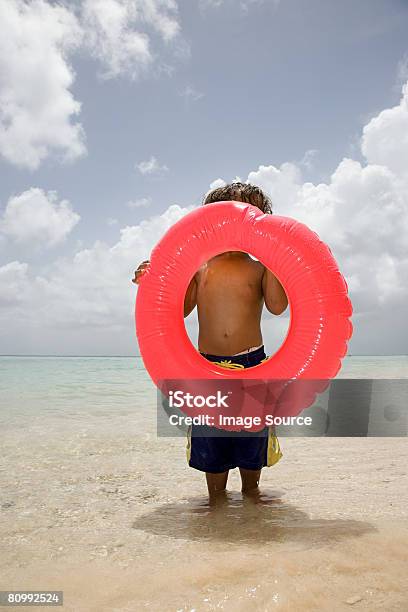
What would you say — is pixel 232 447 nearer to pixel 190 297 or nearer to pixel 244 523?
pixel 244 523

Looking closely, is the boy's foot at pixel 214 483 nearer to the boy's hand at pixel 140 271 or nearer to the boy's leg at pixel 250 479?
the boy's leg at pixel 250 479

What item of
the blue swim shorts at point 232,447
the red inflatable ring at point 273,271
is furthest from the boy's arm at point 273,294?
the blue swim shorts at point 232,447

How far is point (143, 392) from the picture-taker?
9000 millimetres

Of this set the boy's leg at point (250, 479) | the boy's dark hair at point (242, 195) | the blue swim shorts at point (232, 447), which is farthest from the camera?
the boy's dark hair at point (242, 195)

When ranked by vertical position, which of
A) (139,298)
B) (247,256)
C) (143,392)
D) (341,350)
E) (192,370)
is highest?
(247,256)

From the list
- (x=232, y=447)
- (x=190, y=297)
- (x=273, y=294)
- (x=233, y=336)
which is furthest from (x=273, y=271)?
(x=232, y=447)

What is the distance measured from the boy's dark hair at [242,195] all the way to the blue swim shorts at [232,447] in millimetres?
898

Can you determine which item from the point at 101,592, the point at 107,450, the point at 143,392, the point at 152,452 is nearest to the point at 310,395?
the point at 101,592

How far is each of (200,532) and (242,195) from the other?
1840 millimetres

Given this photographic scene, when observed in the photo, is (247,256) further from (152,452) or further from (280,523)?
(152,452)

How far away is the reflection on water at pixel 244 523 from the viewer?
2.03 metres

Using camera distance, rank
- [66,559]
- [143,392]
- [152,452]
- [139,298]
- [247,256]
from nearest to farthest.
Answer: [66,559] < [139,298] < [247,256] < [152,452] < [143,392]

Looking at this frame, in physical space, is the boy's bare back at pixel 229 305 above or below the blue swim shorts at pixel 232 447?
above

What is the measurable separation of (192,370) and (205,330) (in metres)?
0.31
